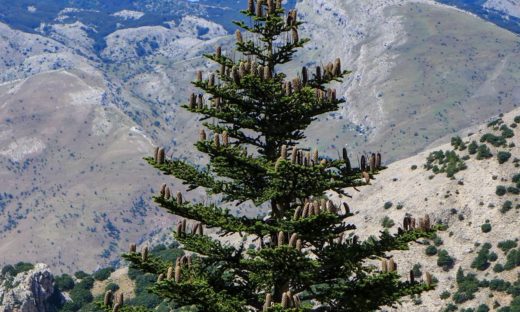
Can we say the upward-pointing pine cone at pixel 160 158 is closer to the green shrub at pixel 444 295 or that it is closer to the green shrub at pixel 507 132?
the green shrub at pixel 444 295

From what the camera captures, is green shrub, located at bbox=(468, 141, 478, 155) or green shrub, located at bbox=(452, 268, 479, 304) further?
green shrub, located at bbox=(468, 141, 478, 155)

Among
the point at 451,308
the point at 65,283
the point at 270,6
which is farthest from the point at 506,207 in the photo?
the point at 270,6

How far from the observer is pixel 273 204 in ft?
87.9

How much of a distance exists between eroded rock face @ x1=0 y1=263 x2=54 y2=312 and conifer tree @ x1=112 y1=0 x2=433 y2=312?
82.7 metres

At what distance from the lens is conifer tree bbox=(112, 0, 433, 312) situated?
2395cm

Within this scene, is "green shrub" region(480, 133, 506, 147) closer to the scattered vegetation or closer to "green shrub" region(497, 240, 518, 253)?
the scattered vegetation

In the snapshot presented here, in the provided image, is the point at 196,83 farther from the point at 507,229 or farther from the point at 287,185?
the point at 507,229

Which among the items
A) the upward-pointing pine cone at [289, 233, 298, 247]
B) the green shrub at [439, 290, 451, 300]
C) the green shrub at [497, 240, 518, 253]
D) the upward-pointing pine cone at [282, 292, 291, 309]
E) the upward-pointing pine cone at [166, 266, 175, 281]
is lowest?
the green shrub at [439, 290, 451, 300]

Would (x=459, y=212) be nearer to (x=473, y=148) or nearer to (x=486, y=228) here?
(x=486, y=228)

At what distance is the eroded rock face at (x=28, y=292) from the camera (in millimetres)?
103562

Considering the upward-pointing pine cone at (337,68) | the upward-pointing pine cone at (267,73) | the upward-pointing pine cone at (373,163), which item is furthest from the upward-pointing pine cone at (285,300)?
the upward-pointing pine cone at (337,68)

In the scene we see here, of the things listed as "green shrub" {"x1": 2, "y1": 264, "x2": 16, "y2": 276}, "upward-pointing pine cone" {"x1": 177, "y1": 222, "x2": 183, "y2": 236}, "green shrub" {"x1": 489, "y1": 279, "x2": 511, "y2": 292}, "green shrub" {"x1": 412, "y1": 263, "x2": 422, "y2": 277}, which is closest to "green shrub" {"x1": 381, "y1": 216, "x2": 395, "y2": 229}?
"green shrub" {"x1": 412, "y1": 263, "x2": 422, "y2": 277}

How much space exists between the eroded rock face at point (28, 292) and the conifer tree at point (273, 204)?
271 ft

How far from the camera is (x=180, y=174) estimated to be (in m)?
26.2
